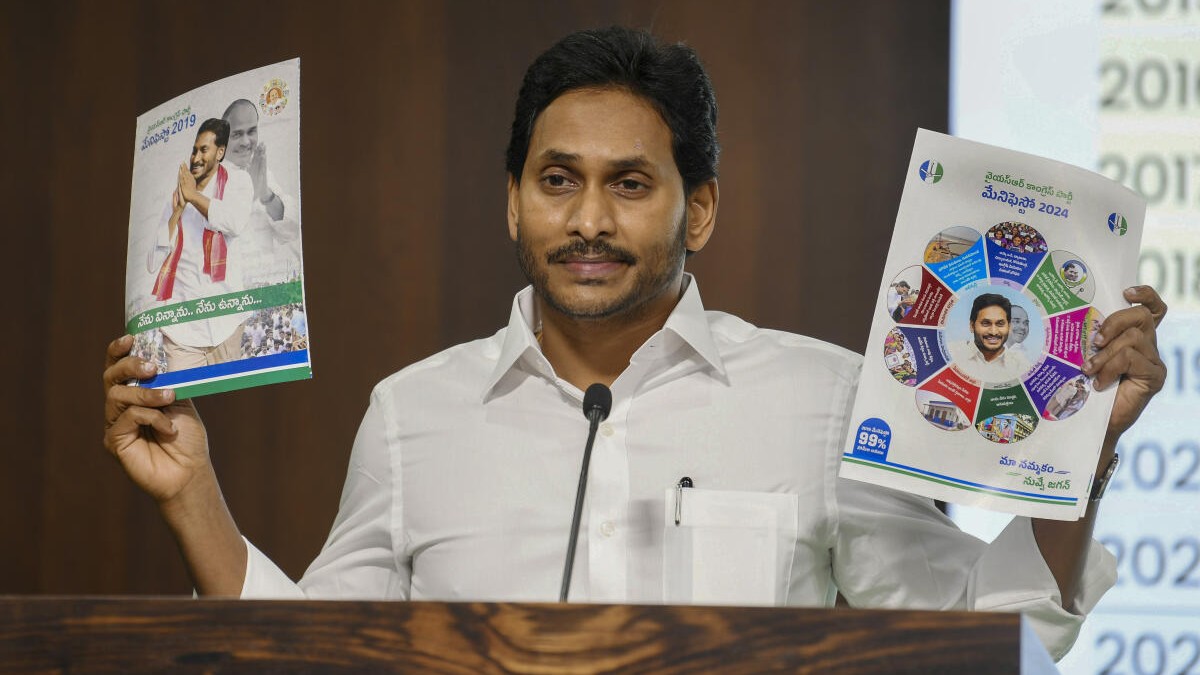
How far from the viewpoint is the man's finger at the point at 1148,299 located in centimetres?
160

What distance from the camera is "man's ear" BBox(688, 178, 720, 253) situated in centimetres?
212

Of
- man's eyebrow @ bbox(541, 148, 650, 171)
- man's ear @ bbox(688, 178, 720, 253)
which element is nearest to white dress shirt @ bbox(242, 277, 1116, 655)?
man's ear @ bbox(688, 178, 720, 253)

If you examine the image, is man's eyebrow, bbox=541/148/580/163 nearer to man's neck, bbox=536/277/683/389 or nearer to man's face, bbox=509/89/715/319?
man's face, bbox=509/89/715/319

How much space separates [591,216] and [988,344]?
569 mm

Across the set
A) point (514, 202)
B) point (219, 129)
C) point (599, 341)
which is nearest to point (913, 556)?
point (599, 341)

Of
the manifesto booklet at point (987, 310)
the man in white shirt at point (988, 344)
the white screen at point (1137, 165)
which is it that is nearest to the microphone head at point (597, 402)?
the manifesto booklet at point (987, 310)

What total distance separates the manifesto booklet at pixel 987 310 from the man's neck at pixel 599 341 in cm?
48

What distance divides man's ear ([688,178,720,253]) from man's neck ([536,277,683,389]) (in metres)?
0.10

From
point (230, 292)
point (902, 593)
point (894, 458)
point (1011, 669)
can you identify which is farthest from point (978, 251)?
point (230, 292)

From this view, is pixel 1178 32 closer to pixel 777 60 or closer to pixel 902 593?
pixel 777 60

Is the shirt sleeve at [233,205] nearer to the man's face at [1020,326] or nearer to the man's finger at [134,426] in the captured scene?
the man's finger at [134,426]

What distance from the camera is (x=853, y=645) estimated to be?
1.04 m

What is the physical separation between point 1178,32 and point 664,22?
97 centimetres

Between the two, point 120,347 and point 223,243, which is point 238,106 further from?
point 120,347
